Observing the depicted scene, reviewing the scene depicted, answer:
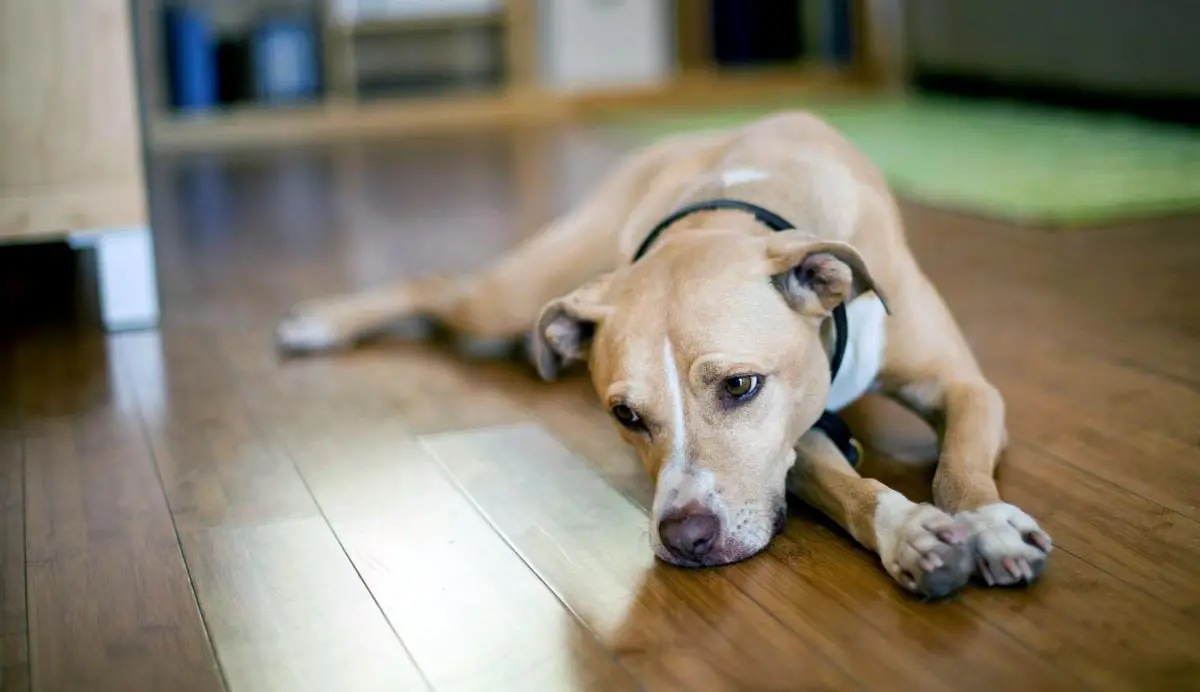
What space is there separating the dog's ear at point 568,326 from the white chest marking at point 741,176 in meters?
0.26

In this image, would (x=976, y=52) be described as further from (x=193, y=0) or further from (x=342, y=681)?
(x=342, y=681)

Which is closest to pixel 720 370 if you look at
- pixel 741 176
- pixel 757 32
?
pixel 741 176

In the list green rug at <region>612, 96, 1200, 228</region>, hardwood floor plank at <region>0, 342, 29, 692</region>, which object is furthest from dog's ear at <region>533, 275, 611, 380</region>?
Result: green rug at <region>612, 96, 1200, 228</region>

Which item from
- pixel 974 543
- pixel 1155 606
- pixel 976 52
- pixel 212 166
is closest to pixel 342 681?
pixel 974 543

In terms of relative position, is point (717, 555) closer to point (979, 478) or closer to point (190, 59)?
point (979, 478)

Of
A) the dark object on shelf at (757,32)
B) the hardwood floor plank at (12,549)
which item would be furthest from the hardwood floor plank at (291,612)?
the dark object on shelf at (757,32)

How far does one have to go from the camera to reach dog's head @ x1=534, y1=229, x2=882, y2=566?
5.20 feet

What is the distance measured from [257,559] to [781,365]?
2.30 ft

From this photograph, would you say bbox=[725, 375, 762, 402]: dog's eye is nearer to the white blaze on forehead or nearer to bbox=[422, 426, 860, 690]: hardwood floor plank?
the white blaze on forehead

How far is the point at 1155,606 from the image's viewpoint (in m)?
1.43

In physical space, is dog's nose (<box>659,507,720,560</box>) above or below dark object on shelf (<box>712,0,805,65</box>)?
below

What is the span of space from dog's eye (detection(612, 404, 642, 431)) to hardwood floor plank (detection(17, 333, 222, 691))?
548 mm

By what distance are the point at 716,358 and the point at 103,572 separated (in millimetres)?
803

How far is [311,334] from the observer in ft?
9.11
